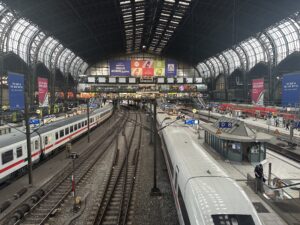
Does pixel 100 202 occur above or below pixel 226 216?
below

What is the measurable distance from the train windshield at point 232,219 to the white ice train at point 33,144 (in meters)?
14.1

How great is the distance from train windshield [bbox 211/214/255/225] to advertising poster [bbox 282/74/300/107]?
16.2 metres

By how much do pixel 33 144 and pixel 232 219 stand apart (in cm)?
1771

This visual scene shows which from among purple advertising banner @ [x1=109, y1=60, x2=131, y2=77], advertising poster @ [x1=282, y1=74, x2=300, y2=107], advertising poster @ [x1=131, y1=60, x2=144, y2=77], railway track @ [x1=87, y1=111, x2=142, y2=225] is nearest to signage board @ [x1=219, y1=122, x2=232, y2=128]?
advertising poster @ [x1=282, y1=74, x2=300, y2=107]

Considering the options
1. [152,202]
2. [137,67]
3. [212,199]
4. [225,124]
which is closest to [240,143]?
[225,124]

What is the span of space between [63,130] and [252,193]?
20381 mm

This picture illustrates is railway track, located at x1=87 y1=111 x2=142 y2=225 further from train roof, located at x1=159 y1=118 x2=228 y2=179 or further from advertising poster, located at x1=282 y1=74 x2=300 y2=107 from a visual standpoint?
advertising poster, located at x1=282 y1=74 x2=300 y2=107

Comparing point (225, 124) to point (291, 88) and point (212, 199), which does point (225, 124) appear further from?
point (212, 199)

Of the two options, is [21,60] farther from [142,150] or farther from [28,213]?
[28,213]

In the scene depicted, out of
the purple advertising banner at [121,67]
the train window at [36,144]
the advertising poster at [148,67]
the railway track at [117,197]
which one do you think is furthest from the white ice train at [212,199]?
the purple advertising banner at [121,67]

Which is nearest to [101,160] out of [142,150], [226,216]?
[142,150]

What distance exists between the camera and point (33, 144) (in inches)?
784

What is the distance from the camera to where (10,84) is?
1934 cm

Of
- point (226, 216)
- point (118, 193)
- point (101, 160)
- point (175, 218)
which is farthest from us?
point (101, 160)
